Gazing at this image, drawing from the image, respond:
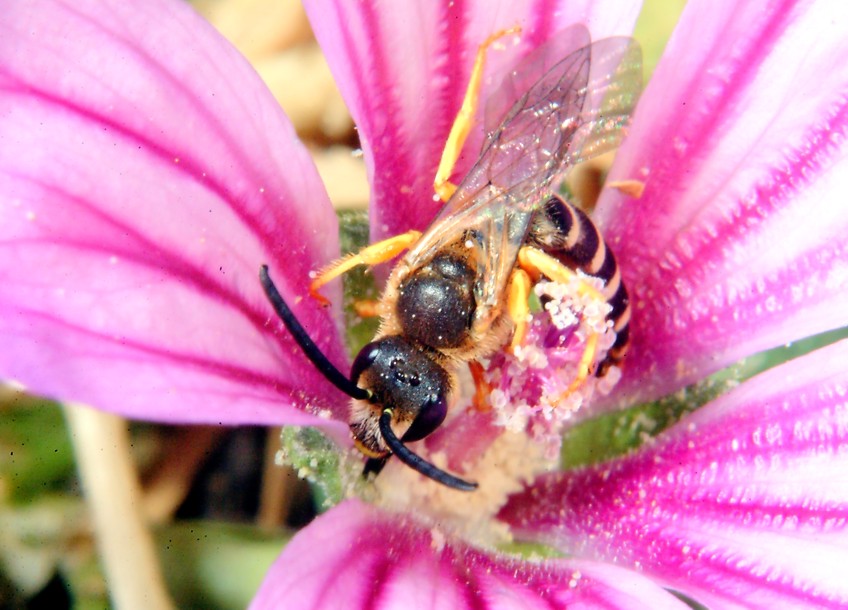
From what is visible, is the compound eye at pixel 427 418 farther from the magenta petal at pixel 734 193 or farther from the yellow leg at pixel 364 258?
the magenta petal at pixel 734 193

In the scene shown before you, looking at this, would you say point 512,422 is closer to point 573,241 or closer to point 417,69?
point 573,241

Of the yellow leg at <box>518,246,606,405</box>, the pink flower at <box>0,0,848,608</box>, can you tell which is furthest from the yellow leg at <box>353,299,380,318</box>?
the yellow leg at <box>518,246,606,405</box>

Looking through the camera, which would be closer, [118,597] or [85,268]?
[85,268]

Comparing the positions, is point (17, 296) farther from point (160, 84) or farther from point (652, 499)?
point (652, 499)

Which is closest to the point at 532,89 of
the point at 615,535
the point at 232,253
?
the point at 232,253

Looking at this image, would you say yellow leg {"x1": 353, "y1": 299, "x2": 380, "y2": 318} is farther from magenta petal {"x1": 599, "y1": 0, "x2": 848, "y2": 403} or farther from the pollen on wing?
magenta petal {"x1": 599, "y1": 0, "x2": 848, "y2": 403}

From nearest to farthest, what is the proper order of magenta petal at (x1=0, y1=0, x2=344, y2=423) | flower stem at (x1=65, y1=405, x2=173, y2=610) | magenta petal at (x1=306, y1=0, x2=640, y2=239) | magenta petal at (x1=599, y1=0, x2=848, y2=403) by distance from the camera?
magenta petal at (x1=0, y1=0, x2=344, y2=423), magenta petal at (x1=306, y1=0, x2=640, y2=239), magenta petal at (x1=599, y1=0, x2=848, y2=403), flower stem at (x1=65, y1=405, x2=173, y2=610)
